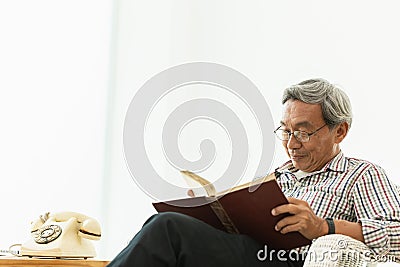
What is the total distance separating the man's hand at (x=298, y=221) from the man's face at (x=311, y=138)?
43 centimetres

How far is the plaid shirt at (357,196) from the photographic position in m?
1.85

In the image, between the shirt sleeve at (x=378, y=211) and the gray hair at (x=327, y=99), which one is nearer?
the shirt sleeve at (x=378, y=211)

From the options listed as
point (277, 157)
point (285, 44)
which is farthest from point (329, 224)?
point (285, 44)

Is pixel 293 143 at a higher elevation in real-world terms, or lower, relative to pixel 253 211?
higher

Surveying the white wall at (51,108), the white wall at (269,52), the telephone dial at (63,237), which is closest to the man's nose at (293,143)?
the white wall at (269,52)

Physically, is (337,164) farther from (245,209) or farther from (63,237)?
(63,237)

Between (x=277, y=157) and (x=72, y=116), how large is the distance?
103 cm

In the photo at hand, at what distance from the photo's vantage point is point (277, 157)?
116 inches

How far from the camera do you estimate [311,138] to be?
215 centimetres

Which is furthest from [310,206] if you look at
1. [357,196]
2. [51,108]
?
[51,108]

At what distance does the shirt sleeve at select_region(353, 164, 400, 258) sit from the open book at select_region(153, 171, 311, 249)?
23 cm

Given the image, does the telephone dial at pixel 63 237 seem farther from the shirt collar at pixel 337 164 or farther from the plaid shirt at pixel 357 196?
the shirt collar at pixel 337 164

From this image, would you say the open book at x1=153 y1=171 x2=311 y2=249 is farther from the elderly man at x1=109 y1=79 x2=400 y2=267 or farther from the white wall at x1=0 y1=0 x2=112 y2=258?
the white wall at x1=0 y1=0 x2=112 y2=258

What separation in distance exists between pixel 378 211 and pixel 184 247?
66 centimetres
